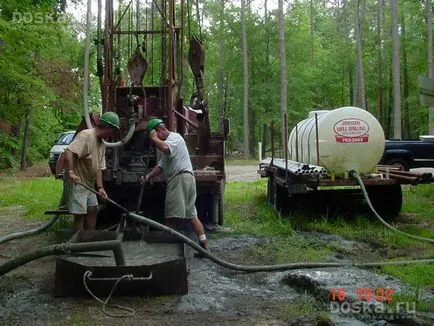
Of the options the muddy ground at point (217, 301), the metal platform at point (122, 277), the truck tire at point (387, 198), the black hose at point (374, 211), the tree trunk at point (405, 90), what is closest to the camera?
the muddy ground at point (217, 301)

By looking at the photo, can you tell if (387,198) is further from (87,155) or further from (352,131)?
(87,155)

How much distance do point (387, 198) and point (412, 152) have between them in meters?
6.17

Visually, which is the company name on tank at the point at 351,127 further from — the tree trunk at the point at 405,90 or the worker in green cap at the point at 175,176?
the tree trunk at the point at 405,90

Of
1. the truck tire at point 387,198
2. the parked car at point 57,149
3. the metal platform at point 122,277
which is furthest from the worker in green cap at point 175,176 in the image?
the parked car at point 57,149

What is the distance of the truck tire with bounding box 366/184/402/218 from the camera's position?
9.99m

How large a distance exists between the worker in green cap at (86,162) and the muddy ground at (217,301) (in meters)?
0.81

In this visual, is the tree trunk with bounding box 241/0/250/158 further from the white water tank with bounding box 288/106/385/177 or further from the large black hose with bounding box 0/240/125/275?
the large black hose with bounding box 0/240/125/275

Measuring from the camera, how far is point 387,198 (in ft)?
33.0

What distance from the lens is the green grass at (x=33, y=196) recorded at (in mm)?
10955

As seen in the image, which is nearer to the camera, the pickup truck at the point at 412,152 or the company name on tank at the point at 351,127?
the company name on tank at the point at 351,127

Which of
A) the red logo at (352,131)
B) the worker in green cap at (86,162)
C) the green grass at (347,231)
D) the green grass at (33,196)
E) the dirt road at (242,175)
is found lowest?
the green grass at (347,231)

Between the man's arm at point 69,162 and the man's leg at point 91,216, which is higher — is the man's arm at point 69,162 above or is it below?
above

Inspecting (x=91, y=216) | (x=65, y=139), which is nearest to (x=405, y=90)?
(x=65, y=139)

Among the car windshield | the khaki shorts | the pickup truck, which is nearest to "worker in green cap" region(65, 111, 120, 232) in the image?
the khaki shorts
